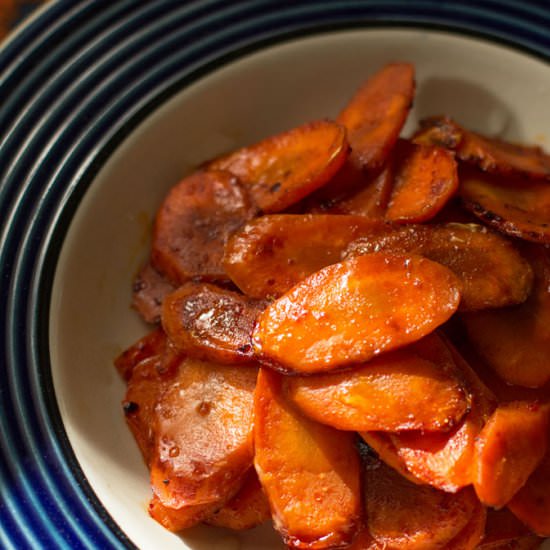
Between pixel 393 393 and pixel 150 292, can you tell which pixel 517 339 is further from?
pixel 150 292

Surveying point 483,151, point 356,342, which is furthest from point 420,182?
point 356,342

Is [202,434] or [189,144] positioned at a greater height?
[189,144]

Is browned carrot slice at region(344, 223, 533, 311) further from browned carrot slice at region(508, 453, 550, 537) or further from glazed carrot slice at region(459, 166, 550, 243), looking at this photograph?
browned carrot slice at region(508, 453, 550, 537)

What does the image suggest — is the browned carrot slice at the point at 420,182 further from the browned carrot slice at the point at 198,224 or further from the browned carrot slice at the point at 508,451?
the browned carrot slice at the point at 508,451

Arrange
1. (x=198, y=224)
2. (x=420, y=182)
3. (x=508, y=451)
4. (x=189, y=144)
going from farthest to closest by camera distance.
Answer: (x=189, y=144) < (x=198, y=224) < (x=420, y=182) < (x=508, y=451)

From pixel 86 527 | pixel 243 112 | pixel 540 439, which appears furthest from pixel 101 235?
pixel 540 439

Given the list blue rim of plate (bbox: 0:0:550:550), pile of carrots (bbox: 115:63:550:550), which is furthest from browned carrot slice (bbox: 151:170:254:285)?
blue rim of plate (bbox: 0:0:550:550)
